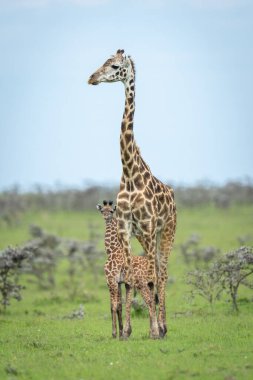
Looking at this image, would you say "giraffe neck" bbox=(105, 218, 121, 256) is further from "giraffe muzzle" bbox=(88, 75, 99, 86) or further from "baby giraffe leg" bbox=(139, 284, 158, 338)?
"giraffe muzzle" bbox=(88, 75, 99, 86)

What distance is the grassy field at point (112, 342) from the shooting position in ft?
35.1

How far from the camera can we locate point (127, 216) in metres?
13.0

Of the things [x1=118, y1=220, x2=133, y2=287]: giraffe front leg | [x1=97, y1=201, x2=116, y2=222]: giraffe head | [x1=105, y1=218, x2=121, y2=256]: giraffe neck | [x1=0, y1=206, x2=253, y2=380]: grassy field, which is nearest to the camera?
[x1=0, y1=206, x2=253, y2=380]: grassy field

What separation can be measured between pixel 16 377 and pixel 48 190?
52.3 meters

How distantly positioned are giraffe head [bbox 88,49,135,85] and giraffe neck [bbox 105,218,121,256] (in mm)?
2742

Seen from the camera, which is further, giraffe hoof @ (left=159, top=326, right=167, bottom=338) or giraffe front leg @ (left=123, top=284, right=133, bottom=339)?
giraffe hoof @ (left=159, top=326, right=167, bottom=338)

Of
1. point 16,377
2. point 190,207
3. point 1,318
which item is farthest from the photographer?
point 190,207

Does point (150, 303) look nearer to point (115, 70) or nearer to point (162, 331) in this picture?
point (162, 331)

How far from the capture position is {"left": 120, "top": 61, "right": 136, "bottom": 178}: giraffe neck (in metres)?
13.3

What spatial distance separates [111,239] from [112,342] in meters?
2.08

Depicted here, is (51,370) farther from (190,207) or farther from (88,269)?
(190,207)

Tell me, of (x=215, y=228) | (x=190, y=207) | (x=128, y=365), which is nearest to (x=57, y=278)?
(x=215, y=228)

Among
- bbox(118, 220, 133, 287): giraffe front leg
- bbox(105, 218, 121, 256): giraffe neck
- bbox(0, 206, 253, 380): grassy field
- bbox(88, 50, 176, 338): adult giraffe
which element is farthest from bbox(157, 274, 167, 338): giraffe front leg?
bbox(105, 218, 121, 256): giraffe neck

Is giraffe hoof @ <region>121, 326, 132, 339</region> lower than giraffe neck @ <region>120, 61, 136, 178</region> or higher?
lower
